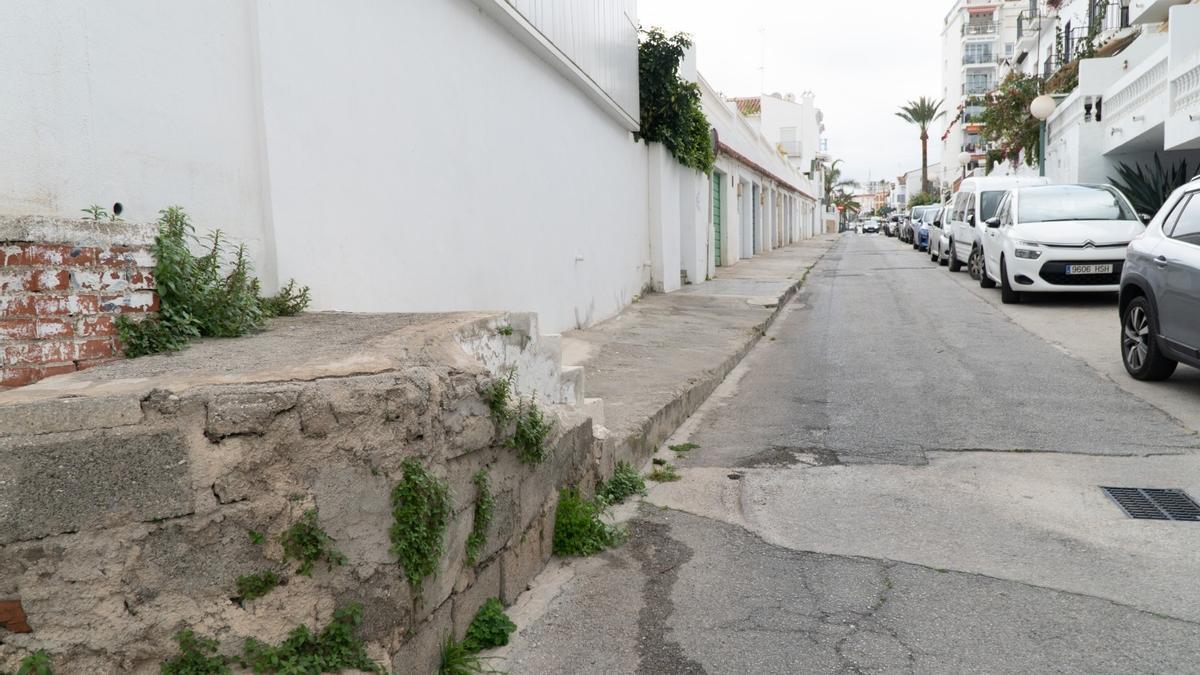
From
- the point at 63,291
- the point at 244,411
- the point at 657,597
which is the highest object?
the point at 63,291

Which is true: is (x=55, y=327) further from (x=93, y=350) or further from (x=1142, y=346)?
(x=1142, y=346)

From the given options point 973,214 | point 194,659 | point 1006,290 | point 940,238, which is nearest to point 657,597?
point 194,659

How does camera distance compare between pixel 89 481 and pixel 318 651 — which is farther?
pixel 318 651

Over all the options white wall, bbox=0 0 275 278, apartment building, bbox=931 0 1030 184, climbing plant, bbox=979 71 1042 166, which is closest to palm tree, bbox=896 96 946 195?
apartment building, bbox=931 0 1030 184

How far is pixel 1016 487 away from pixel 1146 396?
3.07 metres

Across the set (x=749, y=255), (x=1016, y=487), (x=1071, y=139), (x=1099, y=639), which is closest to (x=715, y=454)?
(x=1016, y=487)

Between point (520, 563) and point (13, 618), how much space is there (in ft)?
6.38

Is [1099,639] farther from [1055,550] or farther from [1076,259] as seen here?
[1076,259]

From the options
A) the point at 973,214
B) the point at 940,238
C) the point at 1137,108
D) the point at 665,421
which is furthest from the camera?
the point at 940,238

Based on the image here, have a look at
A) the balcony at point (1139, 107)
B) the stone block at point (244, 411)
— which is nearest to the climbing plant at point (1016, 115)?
the balcony at point (1139, 107)

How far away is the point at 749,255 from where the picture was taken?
1141 inches

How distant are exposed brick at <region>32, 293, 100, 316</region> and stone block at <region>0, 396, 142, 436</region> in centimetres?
81

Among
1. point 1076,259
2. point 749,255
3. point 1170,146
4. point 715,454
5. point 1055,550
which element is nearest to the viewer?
point 1055,550

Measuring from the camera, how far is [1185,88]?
15.2 metres
